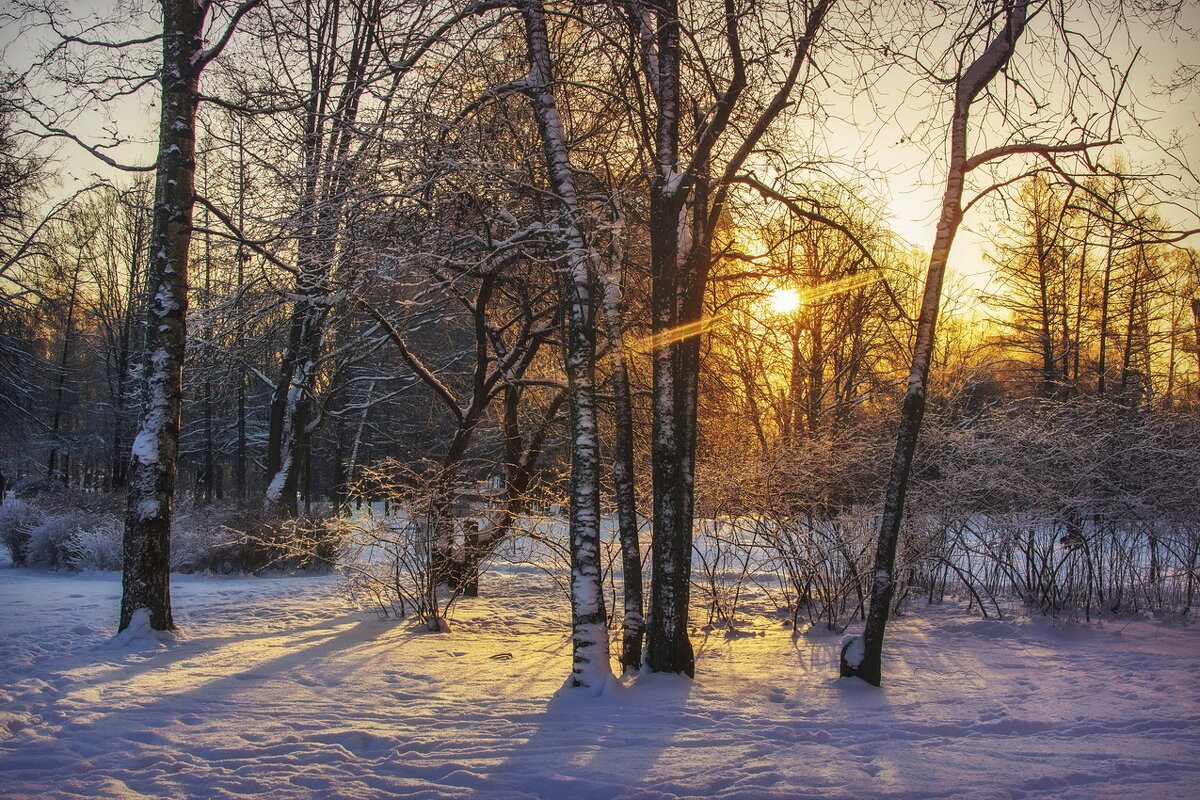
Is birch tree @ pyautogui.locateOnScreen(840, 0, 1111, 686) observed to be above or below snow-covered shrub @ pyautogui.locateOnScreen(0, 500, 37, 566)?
above

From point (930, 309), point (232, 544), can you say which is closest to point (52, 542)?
point (232, 544)

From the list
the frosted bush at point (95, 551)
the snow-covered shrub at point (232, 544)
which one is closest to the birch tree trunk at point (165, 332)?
the snow-covered shrub at point (232, 544)

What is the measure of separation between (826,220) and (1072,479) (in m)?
5.50

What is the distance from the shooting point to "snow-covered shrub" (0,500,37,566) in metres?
11.9

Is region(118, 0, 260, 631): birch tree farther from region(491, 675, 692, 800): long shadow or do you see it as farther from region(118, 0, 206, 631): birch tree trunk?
region(491, 675, 692, 800): long shadow

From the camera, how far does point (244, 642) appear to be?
6.96 m

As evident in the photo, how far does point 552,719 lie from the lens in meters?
4.77

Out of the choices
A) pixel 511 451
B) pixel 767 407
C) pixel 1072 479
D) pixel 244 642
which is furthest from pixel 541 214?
pixel 767 407

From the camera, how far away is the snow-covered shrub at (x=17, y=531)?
11.9 m

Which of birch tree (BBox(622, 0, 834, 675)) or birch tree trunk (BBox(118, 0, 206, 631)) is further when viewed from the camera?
birch tree trunk (BBox(118, 0, 206, 631))

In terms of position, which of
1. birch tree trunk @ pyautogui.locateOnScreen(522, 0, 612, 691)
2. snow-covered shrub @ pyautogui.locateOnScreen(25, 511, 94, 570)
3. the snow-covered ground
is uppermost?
birch tree trunk @ pyautogui.locateOnScreen(522, 0, 612, 691)

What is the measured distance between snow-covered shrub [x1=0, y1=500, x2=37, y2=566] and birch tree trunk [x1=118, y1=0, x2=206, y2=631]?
732cm

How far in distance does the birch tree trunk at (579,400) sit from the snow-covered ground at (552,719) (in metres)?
0.40

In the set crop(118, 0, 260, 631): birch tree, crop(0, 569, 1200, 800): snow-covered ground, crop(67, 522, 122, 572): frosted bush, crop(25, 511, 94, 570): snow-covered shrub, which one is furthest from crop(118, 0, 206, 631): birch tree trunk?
crop(25, 511, 94, 570): snow-covered shrub
